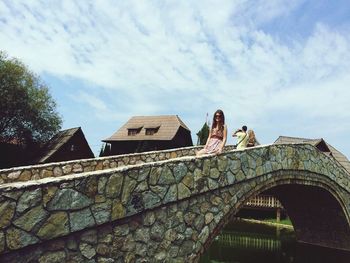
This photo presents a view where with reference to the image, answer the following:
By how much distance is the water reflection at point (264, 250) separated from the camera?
12203 mm

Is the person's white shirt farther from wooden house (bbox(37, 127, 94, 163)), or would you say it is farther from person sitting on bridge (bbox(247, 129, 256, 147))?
wooden house (bbox(37, 127, 94, 163))

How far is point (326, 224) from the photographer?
47.2ft

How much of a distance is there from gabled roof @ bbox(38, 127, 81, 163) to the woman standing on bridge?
16438 mm

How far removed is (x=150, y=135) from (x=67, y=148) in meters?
9.44

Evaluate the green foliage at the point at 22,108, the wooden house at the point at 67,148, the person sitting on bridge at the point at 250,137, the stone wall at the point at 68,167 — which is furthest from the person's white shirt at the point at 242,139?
the green foliage at the point at 22,108

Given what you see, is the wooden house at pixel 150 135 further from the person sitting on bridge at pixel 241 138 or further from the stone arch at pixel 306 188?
the person sitting on bridge at pixel 241 138

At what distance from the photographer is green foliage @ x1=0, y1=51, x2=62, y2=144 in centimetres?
2489

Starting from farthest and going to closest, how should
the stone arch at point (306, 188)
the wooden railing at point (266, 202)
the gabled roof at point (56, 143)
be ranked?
the gabled roof at point (56, 143) < the wooden railing at point (266, 202) < the stone arch at point (306, 188)

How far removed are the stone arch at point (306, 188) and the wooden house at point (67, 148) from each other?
46.0 ft

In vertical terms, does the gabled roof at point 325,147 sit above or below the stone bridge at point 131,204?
above

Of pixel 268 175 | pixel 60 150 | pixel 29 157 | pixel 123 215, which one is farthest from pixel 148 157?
pixel 29 157

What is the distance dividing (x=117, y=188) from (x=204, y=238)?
2.24m

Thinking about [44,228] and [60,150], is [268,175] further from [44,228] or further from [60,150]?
[60,150]

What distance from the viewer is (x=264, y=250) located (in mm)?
13523
